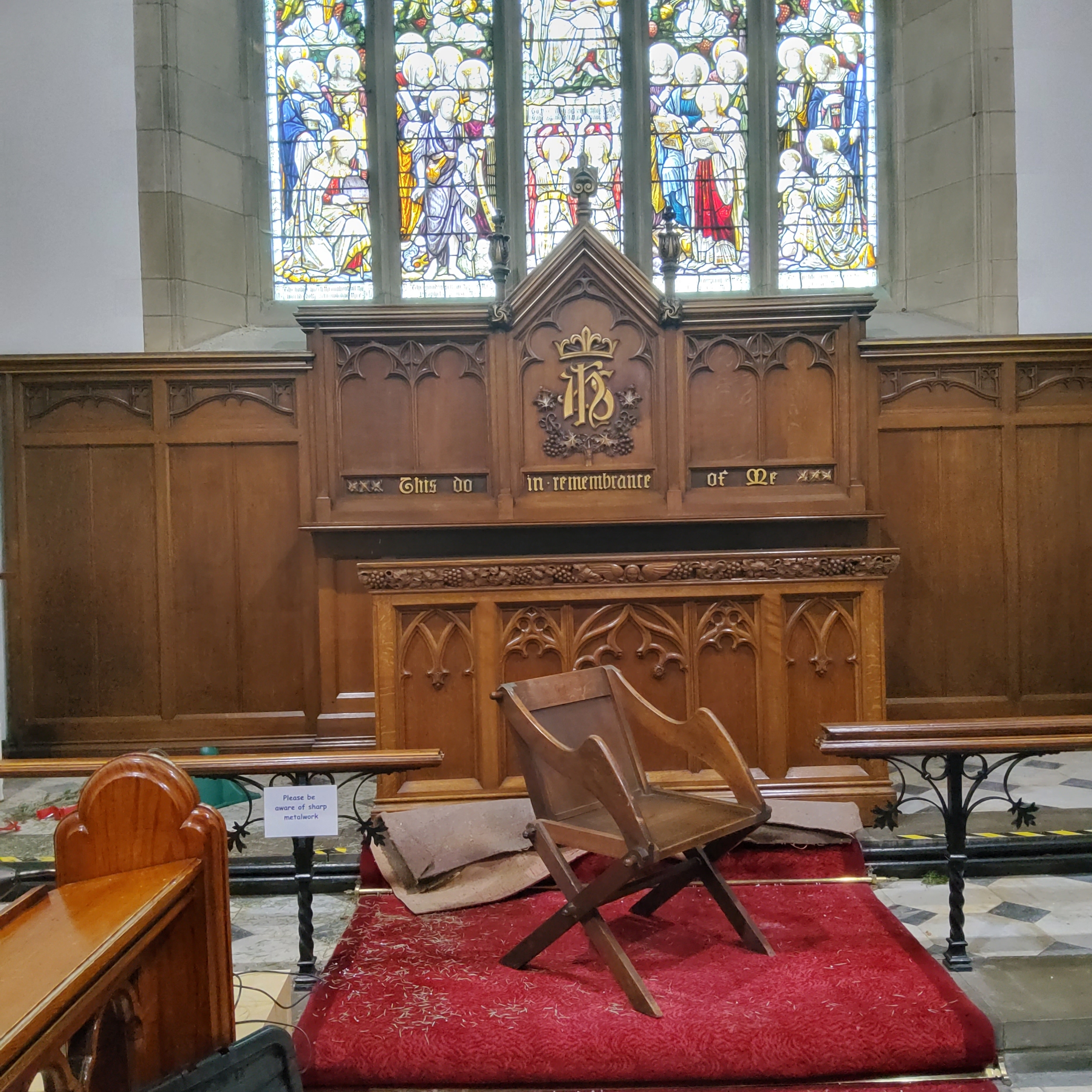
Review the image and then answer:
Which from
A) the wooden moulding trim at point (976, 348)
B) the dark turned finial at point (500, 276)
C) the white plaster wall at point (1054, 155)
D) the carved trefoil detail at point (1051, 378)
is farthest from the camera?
the white plaster wall at point (1054, 155)

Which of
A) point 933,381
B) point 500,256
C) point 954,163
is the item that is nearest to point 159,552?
point 500,256

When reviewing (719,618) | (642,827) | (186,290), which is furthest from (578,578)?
(186,290)

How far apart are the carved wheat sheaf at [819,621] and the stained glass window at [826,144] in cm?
337

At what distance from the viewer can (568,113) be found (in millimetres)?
6703

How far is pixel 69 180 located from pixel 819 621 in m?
5.25

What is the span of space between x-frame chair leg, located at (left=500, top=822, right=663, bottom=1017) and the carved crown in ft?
10.7

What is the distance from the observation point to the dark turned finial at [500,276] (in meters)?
5.20

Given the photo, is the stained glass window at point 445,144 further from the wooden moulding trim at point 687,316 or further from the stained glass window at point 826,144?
the stained glass window at point 826,144

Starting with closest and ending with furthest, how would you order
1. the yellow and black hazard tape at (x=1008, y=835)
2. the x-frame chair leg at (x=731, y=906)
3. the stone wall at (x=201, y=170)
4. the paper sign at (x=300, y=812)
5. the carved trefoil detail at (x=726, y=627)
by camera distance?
1. the paper sign at (x=300, y=812)
2. the x-frame chair leg at (x=731, y=906)
3. the yellow and black hazard tape at (x=1008, y=835)
4. the carved trefoil detail at (x=726, y=627)
5. the stone wall at (x=201, y=170)

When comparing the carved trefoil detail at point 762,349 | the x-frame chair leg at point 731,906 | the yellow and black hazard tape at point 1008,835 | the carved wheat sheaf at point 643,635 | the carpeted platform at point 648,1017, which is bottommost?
the yellow and black hazard tape at point 1008,835

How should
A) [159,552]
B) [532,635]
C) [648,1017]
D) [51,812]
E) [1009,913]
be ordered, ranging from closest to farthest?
[648,1017] < [1009,913] < [532,635] < [51,812] < [159,552]

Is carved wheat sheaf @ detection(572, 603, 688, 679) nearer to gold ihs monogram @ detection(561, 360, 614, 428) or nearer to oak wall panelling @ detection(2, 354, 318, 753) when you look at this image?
gold ihs monogram @ detection(561, 360, 614, 428)

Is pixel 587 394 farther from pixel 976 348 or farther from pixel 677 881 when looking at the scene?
pixel 677 881

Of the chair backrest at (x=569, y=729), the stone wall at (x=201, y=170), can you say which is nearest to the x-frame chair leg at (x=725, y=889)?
the chair backrest at (x=569, y=729)
